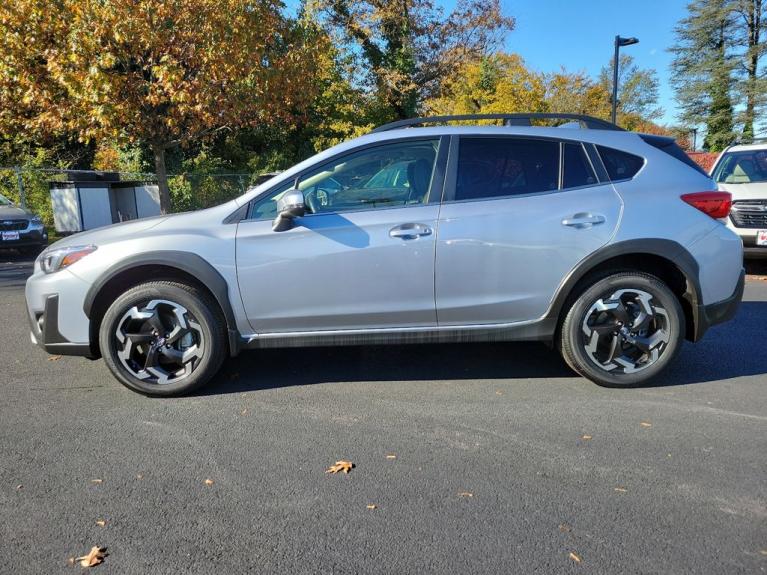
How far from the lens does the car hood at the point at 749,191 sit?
8.34 metres

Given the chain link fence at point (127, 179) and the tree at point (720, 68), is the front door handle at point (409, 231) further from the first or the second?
the tree at point (720, 68)

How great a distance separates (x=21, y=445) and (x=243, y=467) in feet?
4.39

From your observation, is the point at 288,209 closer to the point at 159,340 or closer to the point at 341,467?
the point at 159,340

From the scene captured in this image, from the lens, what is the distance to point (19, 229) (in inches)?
420

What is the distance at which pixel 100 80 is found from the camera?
413 inches

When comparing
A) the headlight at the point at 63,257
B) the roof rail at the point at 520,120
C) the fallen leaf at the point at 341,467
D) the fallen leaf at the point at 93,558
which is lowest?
the fallen leaf at the point at 93,558

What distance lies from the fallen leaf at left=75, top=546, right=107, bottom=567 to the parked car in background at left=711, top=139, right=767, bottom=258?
809 centimetres

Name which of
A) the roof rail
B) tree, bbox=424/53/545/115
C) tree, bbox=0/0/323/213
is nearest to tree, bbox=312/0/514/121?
tree, bbox=424/53/545/115

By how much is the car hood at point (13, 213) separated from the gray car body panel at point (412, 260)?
8002 millimetres

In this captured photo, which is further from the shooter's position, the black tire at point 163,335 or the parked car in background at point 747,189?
the parked car in background at point 747,189

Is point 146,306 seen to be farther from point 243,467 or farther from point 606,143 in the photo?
point 606,143

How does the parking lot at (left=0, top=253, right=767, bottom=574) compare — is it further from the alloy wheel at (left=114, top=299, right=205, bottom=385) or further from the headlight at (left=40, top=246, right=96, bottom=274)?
the headlight at (left=40, top=246, right=96, bottom=274)

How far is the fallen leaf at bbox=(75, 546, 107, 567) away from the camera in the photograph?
229 centimetres

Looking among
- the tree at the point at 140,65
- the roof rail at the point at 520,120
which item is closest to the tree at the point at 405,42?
the tree at the point at 140,65
